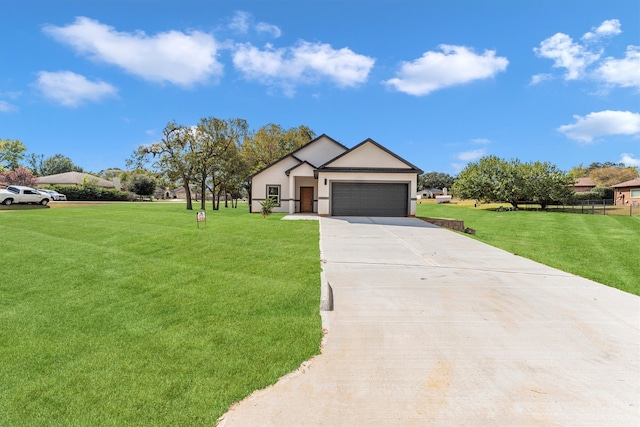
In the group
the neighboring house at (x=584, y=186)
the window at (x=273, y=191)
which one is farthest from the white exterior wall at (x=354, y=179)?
the neighboring house at (x=584, y=186)

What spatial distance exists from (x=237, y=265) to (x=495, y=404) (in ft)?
19.4

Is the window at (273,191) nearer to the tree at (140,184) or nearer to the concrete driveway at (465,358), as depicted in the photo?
the concrete driveway at (465,358)

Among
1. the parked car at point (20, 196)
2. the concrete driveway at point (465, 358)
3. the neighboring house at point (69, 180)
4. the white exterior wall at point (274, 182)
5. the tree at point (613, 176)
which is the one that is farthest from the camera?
the tree at point (613, 176)

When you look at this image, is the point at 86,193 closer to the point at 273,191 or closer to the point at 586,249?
the point at 273,191

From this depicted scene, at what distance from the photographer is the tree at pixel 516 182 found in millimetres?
34906

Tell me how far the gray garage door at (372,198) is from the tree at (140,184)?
182 ft

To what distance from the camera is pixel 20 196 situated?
24.3m

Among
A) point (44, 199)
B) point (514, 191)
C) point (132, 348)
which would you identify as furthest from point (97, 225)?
point (514, 191)

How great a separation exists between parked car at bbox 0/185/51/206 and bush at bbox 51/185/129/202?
24.2 meters

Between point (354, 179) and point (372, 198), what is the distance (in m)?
1.65

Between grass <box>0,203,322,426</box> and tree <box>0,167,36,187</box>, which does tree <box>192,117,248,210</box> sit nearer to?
grass <box>0,203,322,426</box>

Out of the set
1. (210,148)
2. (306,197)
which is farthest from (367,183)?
(210,148)

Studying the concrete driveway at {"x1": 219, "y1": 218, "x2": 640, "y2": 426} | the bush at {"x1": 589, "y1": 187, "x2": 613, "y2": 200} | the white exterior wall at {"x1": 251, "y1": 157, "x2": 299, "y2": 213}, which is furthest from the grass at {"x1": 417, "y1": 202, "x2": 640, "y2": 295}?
the bush at {"x1": 589, "y1": 187, "x2": 613, "y2": 200}

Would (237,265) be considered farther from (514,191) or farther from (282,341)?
(514,191)
